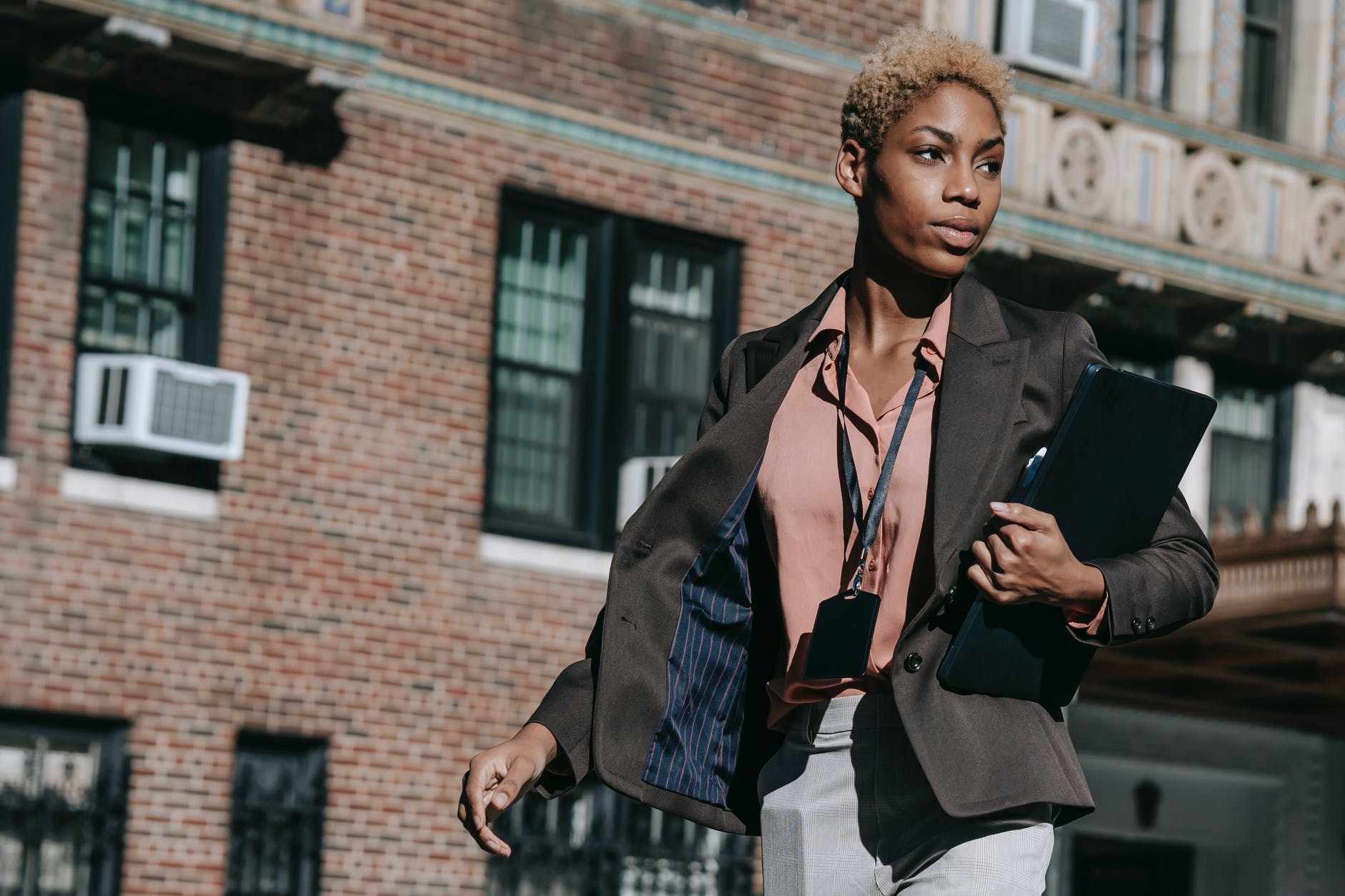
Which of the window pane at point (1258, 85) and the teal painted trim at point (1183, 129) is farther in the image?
the window pane at point (1258, 85)

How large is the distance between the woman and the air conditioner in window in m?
8.78

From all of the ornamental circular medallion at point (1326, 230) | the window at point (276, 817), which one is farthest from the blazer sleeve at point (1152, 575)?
the ornamental circular medallion at point (1326, 230)

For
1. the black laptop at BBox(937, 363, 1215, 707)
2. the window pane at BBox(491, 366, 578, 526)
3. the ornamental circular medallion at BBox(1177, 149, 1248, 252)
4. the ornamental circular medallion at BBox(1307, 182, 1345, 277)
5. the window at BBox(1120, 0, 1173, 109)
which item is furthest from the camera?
the ornamental circular medallion at BBox(1307, 182, 1345, 277)

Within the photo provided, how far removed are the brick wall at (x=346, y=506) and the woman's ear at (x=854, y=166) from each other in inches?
364

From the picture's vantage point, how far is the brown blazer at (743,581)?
3.54 metres

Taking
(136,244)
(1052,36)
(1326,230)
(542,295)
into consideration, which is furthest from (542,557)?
(1326,230)

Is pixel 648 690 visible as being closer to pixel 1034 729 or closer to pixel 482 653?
pixel 1034 729

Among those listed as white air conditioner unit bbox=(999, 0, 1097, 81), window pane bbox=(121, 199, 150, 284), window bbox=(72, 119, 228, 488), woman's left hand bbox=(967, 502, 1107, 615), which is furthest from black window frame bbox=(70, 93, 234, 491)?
woman's left hand bbox=(967, 502, 1107, 615)

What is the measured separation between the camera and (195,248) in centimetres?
1323

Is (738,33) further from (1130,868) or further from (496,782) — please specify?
(496,782)

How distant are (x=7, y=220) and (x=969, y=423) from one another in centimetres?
983

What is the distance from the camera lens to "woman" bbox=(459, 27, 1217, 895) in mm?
3486

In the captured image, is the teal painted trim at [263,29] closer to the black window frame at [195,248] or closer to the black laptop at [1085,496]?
the black window frame at [195,248]

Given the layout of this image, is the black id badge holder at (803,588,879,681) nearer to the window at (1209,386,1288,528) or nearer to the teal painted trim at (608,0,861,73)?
the teal painted trim at (608,0,861,73)
